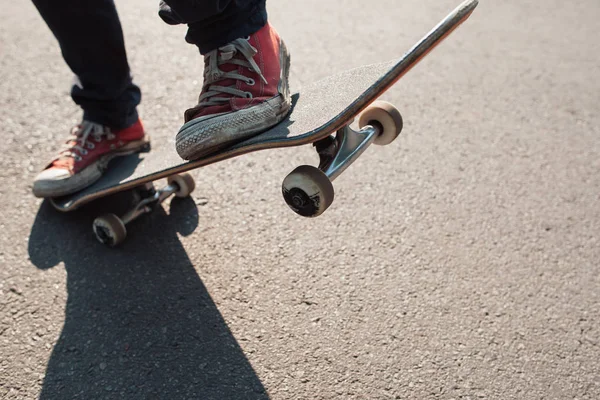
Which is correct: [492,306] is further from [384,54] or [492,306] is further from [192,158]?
[384,54]

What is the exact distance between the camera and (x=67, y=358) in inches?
70.7

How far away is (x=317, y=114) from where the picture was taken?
1.80 m

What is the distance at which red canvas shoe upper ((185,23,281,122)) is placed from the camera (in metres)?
1.85

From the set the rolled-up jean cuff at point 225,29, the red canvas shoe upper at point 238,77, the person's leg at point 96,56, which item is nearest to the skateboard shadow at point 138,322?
the person's leg at point 96,56

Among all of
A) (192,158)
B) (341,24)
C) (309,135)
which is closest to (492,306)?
(309,135)

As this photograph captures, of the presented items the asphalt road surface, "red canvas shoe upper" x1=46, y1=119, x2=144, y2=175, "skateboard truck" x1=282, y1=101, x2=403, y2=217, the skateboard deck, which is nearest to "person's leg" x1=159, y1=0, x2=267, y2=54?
the skateboard deck

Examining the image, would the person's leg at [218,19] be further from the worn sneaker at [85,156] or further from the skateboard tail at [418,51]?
the worn sneaker at [85,156]

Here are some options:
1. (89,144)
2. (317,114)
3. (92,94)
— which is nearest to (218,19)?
(317,114)

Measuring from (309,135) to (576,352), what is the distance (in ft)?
3.58

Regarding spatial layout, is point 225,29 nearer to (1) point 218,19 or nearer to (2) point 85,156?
(1) point 218,19

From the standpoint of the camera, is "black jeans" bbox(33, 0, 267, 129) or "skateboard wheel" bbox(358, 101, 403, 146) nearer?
"black jeans" bbox(33, 0, 267, 129)

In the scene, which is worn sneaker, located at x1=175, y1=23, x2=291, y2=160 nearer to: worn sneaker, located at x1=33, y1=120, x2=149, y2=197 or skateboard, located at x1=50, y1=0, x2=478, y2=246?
skateboard, located at x1=50, y1=0, x2=478, y2=246

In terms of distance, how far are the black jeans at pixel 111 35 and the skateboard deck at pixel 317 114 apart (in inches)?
11.6

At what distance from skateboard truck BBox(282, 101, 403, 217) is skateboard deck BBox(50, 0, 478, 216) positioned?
8cm
